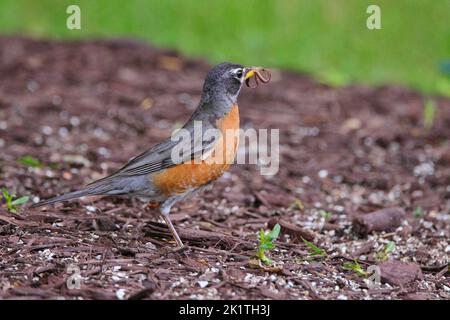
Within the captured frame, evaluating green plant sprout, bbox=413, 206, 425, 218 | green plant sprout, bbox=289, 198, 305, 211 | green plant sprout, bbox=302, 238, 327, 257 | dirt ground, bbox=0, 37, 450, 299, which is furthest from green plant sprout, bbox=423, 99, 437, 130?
green plant sprout, bbox=302, 238, 327, 257

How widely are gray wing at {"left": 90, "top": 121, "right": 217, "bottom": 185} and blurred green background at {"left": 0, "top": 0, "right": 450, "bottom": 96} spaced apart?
6009 millimetres

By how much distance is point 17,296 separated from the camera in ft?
14.6

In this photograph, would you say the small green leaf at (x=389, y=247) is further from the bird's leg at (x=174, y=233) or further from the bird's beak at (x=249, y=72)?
the bird's beak at (x=249, y=72)

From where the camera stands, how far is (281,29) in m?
12.9

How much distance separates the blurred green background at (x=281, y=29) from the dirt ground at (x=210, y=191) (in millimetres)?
927

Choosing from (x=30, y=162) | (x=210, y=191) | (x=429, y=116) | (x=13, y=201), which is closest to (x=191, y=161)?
(x=13, y=201)

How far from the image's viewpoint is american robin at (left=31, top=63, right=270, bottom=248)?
5719 mm

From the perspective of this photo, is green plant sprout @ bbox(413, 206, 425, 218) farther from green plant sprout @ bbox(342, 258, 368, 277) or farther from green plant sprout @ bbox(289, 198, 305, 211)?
green plant sprout @ bbox(342, 258, 368, 277)

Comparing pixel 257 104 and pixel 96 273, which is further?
pixel 257 104

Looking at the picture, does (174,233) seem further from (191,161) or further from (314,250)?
(314,250)

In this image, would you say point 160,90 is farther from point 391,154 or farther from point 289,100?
point 391,154

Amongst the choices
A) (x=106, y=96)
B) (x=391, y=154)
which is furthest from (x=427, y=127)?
(x=106, y=96)

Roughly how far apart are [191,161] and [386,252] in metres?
1.54

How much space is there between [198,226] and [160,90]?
4.18 meters
